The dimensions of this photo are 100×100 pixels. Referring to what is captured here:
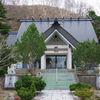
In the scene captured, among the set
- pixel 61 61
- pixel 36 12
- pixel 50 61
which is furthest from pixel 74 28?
pixel 36 12

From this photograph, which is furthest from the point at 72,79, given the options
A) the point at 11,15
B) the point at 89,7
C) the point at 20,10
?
the point at 20,10

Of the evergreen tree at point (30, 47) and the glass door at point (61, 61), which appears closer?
the evergreen tree at point (30, 47)

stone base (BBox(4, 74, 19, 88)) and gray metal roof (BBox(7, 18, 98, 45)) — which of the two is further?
gray metal roof (BBox(7, 18, 98, 45))

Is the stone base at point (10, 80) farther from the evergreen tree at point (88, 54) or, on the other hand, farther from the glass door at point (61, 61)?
the glass door at point (61, 61)

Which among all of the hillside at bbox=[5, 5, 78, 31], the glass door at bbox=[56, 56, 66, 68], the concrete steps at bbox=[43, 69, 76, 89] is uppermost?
the hillside at bbox=[5, 5, 78, 31]

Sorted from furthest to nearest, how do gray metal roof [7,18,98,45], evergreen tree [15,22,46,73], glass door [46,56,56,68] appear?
gray metal roof [7,18,98,45]
glass door [46,56,56,68]
evergreen tree [15,22,46,73]

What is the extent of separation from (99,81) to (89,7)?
37.9 meters

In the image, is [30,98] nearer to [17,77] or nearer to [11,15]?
[17,77]

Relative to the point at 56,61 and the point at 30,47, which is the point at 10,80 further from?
the point at 56,61

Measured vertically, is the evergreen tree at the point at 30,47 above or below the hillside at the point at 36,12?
below

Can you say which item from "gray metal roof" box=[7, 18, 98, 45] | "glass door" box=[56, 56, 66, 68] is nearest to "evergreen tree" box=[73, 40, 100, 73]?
"glass door" box=[56, 56, 66, 68]

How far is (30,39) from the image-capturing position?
14.3 meters

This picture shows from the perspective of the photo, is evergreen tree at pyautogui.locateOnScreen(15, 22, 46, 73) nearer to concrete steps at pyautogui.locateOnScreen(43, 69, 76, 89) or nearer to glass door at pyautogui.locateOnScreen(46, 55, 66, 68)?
concrete steps at pyautogui.locateOnScreen(43, 69, 76, 89)

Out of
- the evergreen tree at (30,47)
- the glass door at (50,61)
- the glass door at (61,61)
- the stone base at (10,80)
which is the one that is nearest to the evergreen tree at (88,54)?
the evergreen tree at (30,47)
